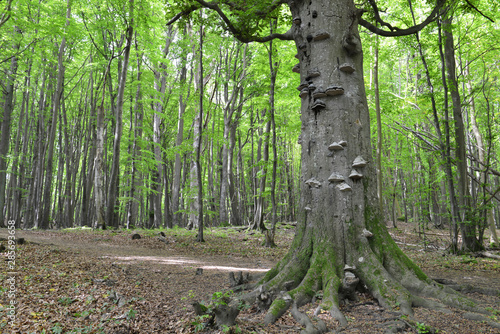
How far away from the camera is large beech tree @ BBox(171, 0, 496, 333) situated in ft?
9.70

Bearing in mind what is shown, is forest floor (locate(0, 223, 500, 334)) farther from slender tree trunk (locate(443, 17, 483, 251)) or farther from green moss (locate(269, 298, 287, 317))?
slender tree trunk (locate(443, 17, 483, 251))

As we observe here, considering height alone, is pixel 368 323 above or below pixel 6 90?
below

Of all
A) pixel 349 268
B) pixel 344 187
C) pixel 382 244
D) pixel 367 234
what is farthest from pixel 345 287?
pixel 344 187

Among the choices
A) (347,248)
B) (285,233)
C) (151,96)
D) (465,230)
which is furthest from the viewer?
(151,96)

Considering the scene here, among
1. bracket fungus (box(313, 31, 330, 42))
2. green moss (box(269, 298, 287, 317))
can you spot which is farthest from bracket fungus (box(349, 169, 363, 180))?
bracket fungus (box(313, 31, 330, 42))

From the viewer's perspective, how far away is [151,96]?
653 inches

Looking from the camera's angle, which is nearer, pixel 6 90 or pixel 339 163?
pixel 339 163

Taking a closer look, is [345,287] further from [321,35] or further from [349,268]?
[321,35]

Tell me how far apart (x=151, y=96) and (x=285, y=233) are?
10.9 metres

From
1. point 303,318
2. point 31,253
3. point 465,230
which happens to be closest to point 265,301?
point 303,318

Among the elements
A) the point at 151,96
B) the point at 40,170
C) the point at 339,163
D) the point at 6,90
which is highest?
the point at 151,96

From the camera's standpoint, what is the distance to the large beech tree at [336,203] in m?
2.96

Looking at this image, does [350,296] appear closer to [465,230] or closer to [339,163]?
[339,163]

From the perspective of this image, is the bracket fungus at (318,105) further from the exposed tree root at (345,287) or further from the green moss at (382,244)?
the exposed tree root at (345,287)
